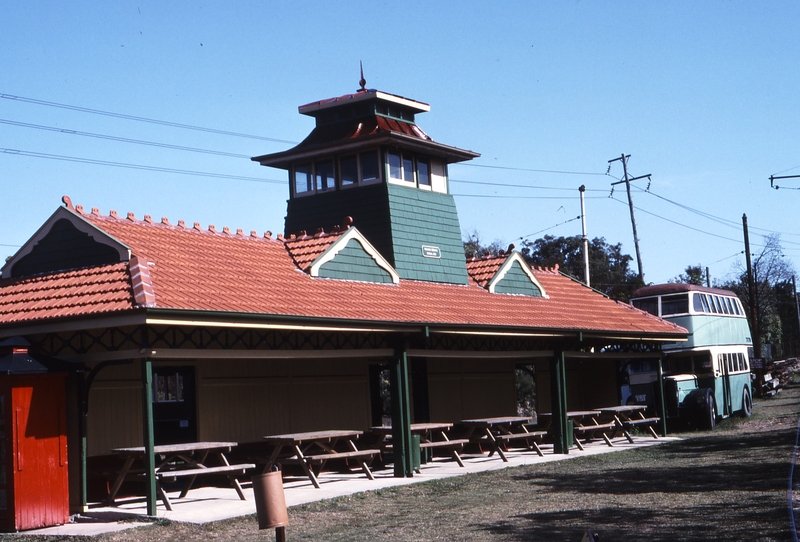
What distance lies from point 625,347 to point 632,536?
16428 mm

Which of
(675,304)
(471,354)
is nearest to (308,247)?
(471,354)

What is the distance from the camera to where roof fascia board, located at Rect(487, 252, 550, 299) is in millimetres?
22141

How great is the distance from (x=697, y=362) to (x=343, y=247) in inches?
530

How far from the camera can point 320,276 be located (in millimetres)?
17438

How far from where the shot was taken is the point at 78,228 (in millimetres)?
14617

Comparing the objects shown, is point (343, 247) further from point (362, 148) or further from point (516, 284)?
point (516, 284)

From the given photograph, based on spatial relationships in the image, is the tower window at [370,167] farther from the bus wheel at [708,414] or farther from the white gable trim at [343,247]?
the bus wheel at [708,414]

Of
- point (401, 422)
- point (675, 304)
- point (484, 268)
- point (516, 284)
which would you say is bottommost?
point (401, 422)

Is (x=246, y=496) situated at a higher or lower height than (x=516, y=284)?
lower

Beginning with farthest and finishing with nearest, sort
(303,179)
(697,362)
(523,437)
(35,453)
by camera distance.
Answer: (697,362) < (303,179) < (523,437) < (35,453)

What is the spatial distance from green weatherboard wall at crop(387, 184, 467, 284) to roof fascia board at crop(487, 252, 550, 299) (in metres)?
0.68

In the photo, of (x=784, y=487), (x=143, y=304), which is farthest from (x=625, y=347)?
(x=143, y=304)

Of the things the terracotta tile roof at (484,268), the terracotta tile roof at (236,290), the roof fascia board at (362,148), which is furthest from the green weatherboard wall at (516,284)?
the roof fascia board at (362,148)

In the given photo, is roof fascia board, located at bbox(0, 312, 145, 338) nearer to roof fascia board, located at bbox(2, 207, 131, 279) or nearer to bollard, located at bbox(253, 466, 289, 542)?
roof fascia board, located at bbox(2, 207, 131, 279)
